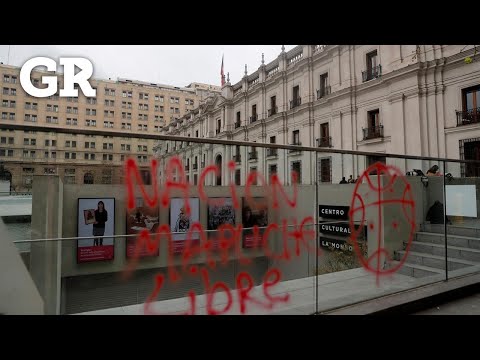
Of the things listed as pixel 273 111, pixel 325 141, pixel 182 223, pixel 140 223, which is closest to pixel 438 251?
pixel 182 223

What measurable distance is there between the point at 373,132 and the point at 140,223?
19871mm

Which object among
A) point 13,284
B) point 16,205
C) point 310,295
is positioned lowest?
point 310,295

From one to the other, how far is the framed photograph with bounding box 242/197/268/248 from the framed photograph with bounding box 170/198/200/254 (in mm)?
641

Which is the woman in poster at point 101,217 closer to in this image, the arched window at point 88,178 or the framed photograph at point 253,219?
the arched window at point 88,178

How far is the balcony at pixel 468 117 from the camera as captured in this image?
1575 cm

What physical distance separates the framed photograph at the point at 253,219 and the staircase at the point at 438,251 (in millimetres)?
3357

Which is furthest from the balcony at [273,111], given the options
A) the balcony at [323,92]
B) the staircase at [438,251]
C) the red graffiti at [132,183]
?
the red graffiti at [132,183]

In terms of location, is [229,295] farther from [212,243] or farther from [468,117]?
[468,117]

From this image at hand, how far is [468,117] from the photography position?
16094 mm

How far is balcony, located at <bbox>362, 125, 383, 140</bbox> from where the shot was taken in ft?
66.0
